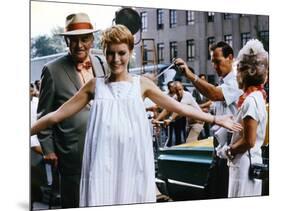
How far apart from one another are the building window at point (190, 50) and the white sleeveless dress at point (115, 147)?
658 millimetres

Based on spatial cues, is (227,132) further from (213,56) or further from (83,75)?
(83,75)

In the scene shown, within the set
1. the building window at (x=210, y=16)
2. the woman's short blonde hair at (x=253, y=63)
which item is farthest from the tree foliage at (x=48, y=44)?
the woman's short blonde hair at (x=253, y=63)

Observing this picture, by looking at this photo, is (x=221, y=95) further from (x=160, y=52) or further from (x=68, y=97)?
(x=68, y=97)

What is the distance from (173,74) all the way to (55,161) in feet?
4.86

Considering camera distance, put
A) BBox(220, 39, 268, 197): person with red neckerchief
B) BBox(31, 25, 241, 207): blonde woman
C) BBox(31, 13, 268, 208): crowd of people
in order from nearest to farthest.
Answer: BBox(31, 13, 268, 208): crowd of people
BBox(31, 25, 241, 207): blonde woman
BBox(220, 39, 268, 197): person with red neckerchief

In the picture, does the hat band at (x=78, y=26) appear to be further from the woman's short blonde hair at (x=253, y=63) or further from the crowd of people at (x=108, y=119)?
the woman's short blonde hair at (x=253, y=63)

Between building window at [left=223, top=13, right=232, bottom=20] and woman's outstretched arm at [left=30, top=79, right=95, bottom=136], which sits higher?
building window at [left=223, top=13, right=232, bottom=20]

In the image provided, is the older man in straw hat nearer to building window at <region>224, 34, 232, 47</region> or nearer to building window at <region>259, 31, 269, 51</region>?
building window at <region>224, 34, 232, 47</region>

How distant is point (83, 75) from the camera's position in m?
5.54

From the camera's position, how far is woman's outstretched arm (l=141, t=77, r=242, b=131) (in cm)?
579

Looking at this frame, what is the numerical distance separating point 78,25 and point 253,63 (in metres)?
2.01

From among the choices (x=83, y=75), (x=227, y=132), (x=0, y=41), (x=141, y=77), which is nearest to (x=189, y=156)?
(x=227, y=132)

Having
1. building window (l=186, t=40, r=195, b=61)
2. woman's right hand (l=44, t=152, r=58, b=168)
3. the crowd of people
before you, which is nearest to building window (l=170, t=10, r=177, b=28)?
building window (l=186, t=40, r=195, b=61)
